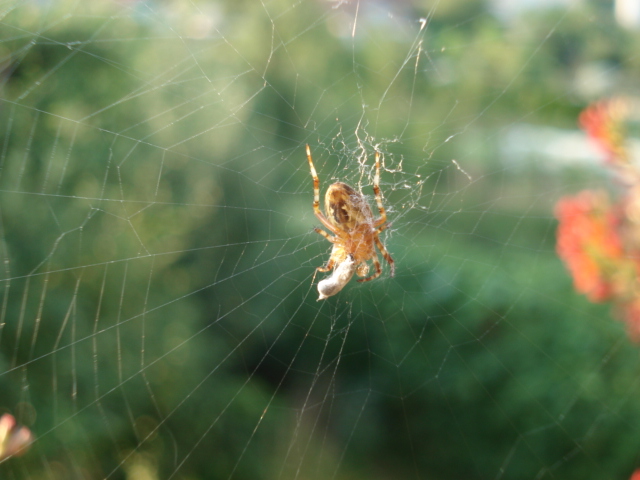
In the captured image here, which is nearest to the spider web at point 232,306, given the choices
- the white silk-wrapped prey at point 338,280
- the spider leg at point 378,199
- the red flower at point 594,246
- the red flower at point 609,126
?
the spider leg at point 378,199

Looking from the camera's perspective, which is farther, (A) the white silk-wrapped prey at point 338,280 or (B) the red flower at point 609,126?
(B) the red flower at point 609,126

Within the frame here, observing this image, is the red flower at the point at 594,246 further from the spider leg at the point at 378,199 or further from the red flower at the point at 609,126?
the spider leg at the point at 378,199

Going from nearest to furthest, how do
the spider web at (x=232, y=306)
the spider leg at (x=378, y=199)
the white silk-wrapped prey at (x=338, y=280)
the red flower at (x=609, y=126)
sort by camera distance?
the white silk-wrapped prey at (x=338, y=280) < the red flower at (x=609, y=126) < the spider leg at (x=378, y=199) < the spider web at (x=232, y=306)

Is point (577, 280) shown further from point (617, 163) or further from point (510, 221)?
point (510, 221)

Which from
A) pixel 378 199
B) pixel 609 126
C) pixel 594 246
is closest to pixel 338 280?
Result: pixel 378 199

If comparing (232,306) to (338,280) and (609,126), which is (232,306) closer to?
(338,280)

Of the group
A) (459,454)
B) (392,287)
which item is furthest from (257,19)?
(459,454)
